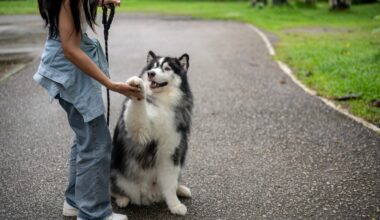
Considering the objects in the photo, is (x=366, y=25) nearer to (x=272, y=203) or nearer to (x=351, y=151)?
(x=351, y=151)

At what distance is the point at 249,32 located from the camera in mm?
16984

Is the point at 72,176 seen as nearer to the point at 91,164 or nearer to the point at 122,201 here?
the point at 91,164

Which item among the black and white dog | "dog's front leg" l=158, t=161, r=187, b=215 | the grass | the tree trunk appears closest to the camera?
the black and white dog

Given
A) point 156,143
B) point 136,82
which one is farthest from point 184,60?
point 136,82

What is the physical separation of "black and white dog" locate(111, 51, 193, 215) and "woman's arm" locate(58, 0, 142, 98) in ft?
1.30

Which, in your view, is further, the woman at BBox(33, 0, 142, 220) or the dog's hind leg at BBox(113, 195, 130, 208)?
the dog's hind leg at BBox(113, 195, 130, 208)

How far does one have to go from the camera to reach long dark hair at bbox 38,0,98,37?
10.1 feet

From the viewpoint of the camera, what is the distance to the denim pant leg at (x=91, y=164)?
3551 millimetres

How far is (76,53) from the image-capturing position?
3209 mm

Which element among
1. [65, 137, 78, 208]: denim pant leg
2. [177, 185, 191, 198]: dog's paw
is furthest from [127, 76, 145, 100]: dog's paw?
[177, 185, 191, 198]: dog's paw

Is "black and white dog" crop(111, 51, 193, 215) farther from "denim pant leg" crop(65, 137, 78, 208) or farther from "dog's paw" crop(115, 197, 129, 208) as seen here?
"denim pant leg" crop(65, 137, 78, 208)

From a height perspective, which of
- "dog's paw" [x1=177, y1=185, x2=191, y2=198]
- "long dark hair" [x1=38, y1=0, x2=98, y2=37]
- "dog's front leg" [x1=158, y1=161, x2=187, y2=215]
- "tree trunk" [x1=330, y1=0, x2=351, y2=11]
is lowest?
"tree trunk" [x1=330, y1=0, x2=351, y2=11]

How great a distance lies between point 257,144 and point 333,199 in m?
1.67

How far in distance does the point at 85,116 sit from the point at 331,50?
9.97 meters
